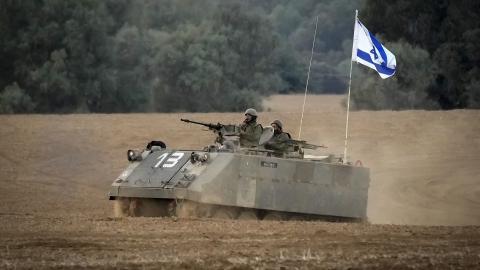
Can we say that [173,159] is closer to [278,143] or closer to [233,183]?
[233,183]

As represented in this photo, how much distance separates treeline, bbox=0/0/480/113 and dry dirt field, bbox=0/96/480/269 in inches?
404

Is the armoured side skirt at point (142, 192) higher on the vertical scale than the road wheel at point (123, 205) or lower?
higher

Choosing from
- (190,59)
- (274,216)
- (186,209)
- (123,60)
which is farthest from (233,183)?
(123,60)

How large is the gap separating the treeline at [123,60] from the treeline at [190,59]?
0.14ft

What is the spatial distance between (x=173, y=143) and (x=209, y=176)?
1601 cm

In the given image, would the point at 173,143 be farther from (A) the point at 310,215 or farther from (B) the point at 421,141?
(A) the point at 310,215

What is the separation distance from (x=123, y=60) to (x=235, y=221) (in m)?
38.2

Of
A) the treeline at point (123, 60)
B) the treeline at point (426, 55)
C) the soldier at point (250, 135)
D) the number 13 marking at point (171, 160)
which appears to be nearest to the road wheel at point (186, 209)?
the number 13 marking at point (171, 160)

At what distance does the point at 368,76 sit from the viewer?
52.1m

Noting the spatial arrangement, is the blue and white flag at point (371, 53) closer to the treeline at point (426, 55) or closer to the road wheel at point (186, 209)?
the road wheel at point (186, 209)

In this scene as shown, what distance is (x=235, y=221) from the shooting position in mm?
19438

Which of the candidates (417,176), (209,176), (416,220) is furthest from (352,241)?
(417,176)

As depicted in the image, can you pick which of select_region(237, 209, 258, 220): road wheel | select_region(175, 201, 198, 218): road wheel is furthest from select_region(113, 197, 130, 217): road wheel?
select_region(237, 209, 258, 220): road wheel

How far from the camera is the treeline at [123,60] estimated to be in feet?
169
